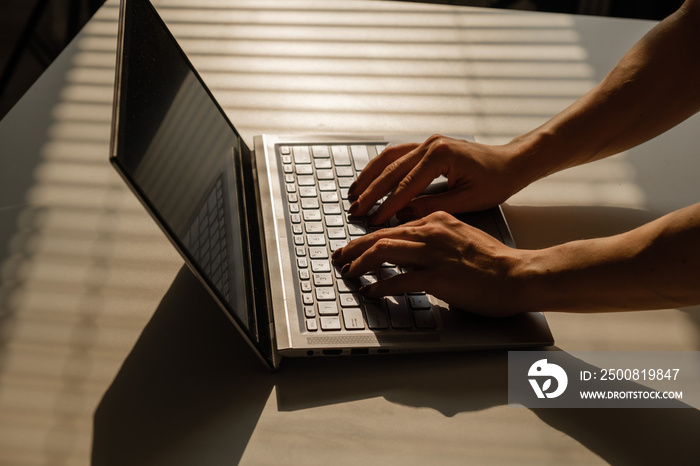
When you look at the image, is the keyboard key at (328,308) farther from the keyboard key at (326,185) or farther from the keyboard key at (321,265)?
the keyboard key at (326,185)

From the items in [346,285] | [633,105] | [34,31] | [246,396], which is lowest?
[246,396]

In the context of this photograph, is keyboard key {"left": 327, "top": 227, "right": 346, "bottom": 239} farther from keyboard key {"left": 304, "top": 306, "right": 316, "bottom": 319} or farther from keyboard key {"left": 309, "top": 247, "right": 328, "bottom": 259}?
keyboard key {"left": 304, "top": 306, "right": 316, "bottom": 319}

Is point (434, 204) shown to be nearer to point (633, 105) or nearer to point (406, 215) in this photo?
point (406, 215)

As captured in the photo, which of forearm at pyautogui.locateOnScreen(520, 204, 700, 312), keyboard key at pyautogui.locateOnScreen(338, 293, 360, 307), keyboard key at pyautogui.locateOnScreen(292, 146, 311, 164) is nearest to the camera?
forearm at pyautogui.locateOnScreen(520, 204, 700, 312)

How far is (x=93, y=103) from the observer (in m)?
1.17

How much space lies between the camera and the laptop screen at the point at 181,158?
704 millimetres

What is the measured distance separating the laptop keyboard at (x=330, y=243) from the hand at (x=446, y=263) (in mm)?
22

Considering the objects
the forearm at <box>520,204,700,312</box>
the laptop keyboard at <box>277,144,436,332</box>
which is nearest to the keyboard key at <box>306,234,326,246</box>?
the laptop keyboard at <box>277,144,436,332</box>

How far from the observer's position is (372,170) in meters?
1.03

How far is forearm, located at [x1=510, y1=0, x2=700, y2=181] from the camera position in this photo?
102 centimetres

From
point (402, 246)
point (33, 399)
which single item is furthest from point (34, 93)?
point (402, 246)

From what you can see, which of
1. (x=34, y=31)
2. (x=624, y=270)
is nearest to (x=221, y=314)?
(x=624, y=270)

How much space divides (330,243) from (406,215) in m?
0.13

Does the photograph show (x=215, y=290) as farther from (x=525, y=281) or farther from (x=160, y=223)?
(x=525, y=281)
